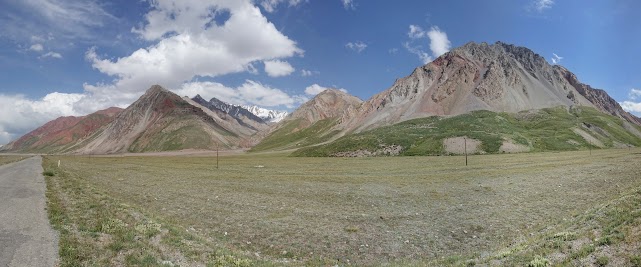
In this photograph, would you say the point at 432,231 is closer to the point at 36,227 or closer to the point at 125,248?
the point at 125,248

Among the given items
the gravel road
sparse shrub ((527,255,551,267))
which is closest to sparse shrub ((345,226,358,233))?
sparse shrub ((527,255,551,267))

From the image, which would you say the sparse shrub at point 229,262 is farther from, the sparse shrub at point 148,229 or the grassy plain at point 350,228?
the sparse shrub at point 148,229

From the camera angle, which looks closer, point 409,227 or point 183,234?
point 183,234

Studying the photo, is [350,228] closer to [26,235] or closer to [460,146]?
[26,235]

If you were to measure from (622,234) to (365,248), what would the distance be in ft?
40.6

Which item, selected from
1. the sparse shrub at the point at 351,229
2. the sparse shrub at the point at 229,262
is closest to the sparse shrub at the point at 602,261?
the sparse shrub at the point at 351,229

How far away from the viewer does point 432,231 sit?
25672 mm

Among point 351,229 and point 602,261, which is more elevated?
point 602,261

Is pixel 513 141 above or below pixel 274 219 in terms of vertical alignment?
above

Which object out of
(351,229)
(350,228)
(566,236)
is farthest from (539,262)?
(350,228)

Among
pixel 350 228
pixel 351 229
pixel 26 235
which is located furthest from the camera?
pixel 350 228

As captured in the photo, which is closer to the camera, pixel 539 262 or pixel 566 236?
pixel 539 262

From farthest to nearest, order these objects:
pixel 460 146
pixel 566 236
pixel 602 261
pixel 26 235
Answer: pixel 460 146
pixel 26 235
pixel 566 236
pixel 602 261

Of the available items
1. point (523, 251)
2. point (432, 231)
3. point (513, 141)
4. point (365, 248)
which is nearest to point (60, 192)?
point (365, 248)
